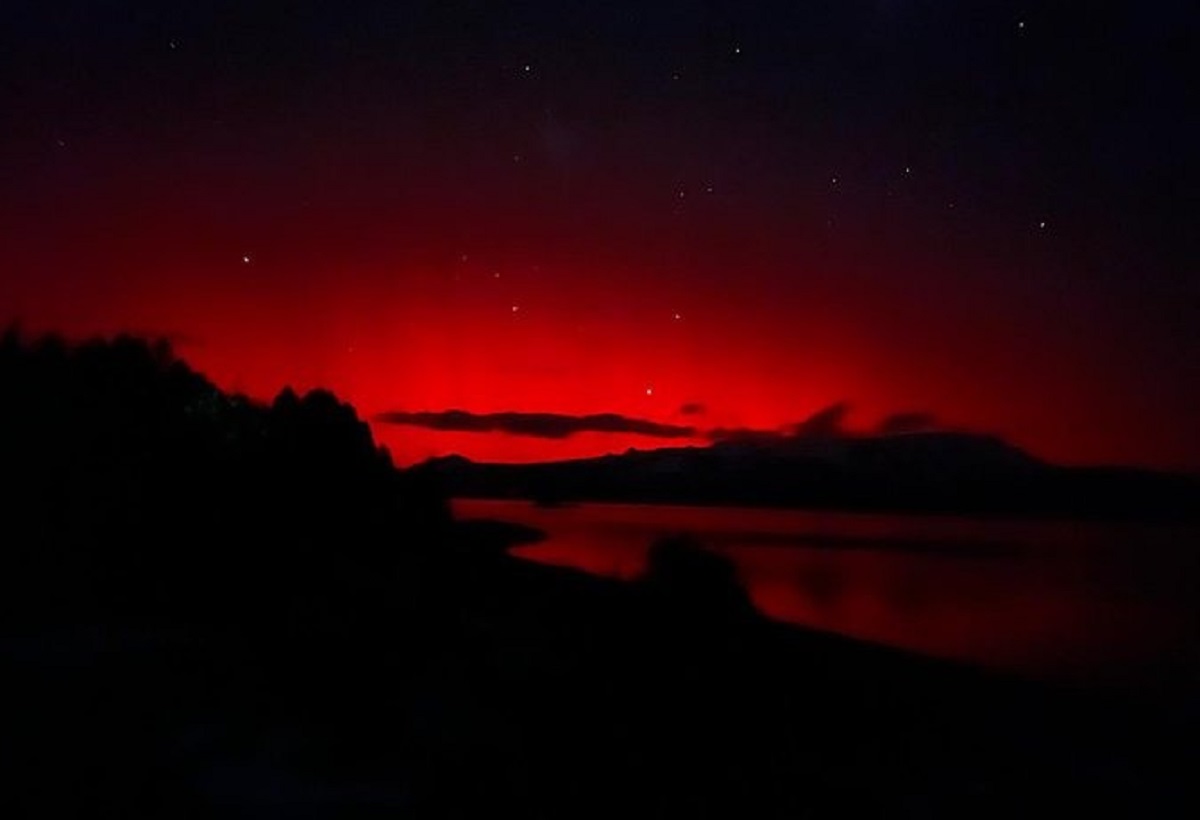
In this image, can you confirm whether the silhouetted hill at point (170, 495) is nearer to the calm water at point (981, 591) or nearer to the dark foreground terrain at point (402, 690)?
the dark foreground terrain at point (402, 690)

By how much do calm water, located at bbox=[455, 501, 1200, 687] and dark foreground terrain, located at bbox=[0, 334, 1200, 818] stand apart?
3.43 metres

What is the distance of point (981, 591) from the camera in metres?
48.5

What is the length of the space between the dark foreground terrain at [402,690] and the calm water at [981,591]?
3.43m

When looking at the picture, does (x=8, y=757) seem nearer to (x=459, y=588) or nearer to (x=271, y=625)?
(x=271, y=625)

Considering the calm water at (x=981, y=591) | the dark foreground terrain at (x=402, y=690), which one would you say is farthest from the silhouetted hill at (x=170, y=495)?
the calm water at (x=981, y=591)

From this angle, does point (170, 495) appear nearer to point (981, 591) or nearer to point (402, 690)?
point (402, 690)

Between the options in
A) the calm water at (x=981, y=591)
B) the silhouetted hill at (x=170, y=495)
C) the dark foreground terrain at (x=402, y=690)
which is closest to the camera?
the dark foreground terrain at (x=402, y=690)

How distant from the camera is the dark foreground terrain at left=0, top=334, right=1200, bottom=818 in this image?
10031 millimetres

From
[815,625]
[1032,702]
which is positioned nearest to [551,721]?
[1032,702]

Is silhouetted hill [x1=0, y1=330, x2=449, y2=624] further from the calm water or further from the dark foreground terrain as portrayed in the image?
the calm water

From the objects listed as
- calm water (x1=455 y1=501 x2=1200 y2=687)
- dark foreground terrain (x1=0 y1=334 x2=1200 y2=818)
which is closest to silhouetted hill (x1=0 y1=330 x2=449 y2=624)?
dark foreground terrain (x1=0 y1=334 x2=1200 y2=818)

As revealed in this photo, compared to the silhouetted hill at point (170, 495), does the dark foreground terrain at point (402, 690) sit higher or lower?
lower

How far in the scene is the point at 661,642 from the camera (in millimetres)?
11602

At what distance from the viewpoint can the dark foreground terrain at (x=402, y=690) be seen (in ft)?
32.9
